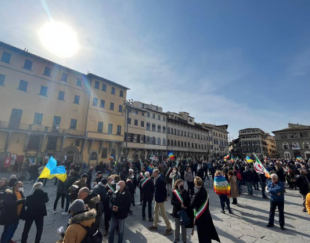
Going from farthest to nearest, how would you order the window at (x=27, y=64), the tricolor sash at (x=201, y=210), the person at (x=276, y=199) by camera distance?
the window at (x=27, y=64) → the person at (x=276, y=199) → the tricolor sash at (x=201, y=210)

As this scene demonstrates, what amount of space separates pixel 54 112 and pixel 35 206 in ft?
77.2

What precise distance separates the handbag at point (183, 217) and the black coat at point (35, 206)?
3736 mm

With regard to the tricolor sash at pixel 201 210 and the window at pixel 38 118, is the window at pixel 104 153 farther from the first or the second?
the tricolor sash at pixel 201 210

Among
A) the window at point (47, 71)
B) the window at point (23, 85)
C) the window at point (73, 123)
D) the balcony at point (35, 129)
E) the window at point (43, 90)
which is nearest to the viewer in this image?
the balcony at point (35, 129)

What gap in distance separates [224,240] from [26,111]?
26196mm

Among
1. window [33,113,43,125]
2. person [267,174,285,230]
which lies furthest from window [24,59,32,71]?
person [267,174,285,230]

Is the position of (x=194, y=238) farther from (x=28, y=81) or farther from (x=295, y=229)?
(x=28, y=81)

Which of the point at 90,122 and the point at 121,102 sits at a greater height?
the point at 121,102

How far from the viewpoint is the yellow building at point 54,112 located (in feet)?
66.9

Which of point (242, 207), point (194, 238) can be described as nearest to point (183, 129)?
point (242, 207)

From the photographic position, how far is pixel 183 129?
46.5 meters

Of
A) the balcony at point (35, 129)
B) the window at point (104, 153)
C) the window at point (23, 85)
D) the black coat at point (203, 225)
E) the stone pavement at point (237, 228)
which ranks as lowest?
the stone pavement at point (237, 228)

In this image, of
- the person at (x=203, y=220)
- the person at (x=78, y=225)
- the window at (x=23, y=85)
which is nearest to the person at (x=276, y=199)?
the person at (x=203, y=220)

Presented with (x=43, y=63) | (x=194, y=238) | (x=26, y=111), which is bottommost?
(x=194, y=238)
